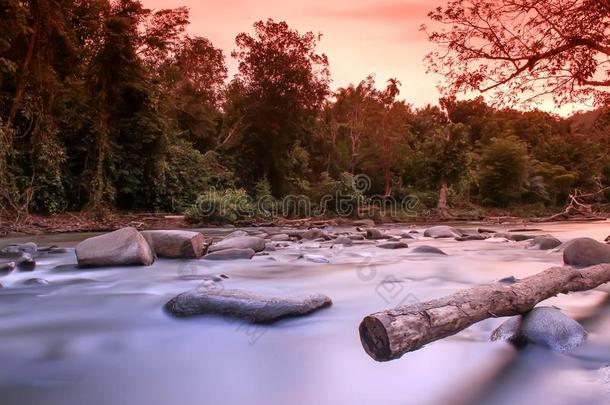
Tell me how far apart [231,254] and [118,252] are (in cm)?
181

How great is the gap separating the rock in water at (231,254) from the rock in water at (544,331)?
4.85 metres

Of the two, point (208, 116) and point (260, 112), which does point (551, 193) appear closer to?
point (260, 112)

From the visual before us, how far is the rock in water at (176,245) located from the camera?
6.88m

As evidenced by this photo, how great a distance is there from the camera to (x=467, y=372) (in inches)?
99.7

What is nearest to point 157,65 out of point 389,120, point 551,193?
point 389,120

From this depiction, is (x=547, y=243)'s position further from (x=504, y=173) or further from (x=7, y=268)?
(x=504, y=173)

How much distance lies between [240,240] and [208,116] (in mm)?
19902

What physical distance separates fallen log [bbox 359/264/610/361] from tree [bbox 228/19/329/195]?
2156 centimetres

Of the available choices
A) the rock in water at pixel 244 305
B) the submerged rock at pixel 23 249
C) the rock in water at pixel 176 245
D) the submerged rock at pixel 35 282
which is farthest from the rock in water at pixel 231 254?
the submerged rock at pixel 23 249

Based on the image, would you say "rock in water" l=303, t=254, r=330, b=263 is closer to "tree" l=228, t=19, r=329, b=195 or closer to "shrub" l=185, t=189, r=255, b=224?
"shrub" l=185, t=189, r=255, b=224

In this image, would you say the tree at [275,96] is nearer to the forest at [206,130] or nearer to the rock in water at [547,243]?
the forest at [206,130]

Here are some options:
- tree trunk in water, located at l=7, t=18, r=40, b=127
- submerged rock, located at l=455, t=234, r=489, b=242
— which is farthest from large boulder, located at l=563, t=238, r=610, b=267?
tree trunk in water, located at l=7, t=18, r=40, b=127

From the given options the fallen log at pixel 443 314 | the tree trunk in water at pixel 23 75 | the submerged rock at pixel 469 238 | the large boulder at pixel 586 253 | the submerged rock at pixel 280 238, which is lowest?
the submerged rock at pixel 280 238

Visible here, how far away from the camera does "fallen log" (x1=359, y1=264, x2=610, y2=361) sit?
1.96 m
